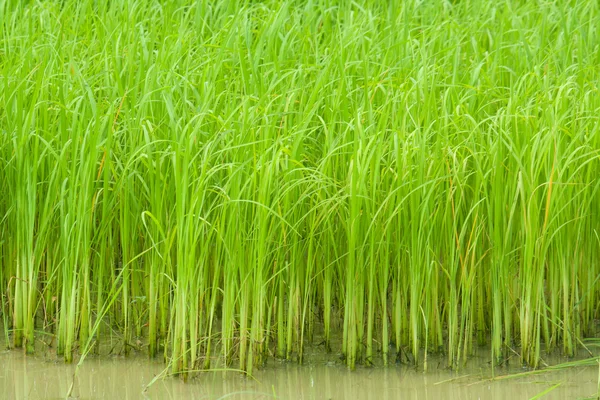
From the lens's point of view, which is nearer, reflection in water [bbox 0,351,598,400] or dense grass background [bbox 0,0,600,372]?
reflection in water [bbox 0,351,598,400]

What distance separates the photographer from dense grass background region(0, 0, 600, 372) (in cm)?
339

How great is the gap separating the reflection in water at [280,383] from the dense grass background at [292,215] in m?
0.08

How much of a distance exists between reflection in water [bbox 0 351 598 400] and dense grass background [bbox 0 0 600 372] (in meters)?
0.08

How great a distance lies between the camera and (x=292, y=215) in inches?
138

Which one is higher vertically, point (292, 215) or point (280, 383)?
point (292, 215)

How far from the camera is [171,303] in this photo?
3.52 metres

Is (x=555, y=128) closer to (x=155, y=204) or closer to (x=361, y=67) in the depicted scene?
(x=361, y=67)

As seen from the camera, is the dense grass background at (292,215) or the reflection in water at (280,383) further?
the dense grass background at (292,215)

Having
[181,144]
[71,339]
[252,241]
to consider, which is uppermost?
[181,144]

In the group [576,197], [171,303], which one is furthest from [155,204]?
[576,197]

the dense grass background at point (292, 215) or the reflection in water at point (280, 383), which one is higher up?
the dense grass background at point (292, 215)

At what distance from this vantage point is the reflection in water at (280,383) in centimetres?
327

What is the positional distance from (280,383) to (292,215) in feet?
2.08

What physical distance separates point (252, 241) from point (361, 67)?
1.37m
